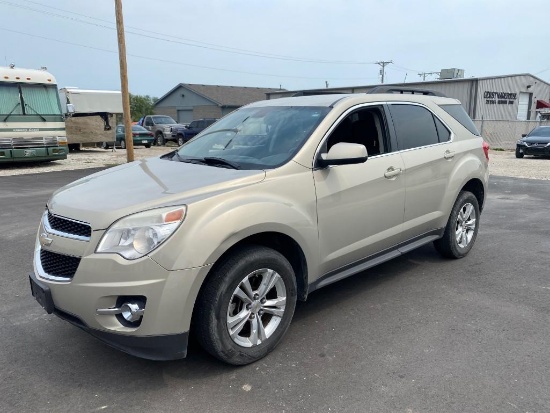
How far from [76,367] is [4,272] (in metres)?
2.49

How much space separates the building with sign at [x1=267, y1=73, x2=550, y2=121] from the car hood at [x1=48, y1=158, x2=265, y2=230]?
87.5ft

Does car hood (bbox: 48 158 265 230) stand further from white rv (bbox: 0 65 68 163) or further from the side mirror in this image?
white rv (bbox: 0 65 68 163)

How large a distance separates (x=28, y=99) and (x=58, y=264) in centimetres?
1424

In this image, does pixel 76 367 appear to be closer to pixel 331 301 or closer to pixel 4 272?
pixel 331 301

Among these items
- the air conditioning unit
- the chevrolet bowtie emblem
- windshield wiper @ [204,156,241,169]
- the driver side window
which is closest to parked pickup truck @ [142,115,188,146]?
the air conditioning unit

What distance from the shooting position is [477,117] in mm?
32062

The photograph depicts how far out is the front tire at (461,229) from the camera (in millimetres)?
5008

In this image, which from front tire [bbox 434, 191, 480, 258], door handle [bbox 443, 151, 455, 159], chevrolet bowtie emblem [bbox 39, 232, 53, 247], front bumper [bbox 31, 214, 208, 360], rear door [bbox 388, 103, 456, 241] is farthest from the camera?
front tire [bbox 434, 191, 480, 258]

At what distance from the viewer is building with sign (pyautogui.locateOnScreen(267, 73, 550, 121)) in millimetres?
31828

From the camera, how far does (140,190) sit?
3.03 m

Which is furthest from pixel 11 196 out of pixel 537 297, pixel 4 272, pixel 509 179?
pixel 509 179

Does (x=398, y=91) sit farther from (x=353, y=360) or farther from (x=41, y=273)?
(x=41, y=273)

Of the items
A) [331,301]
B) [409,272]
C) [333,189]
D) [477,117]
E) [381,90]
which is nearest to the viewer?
[333,189]

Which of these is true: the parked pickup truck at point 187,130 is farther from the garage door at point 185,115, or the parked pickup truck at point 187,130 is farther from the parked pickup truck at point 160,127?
the garage door at point 185,115
